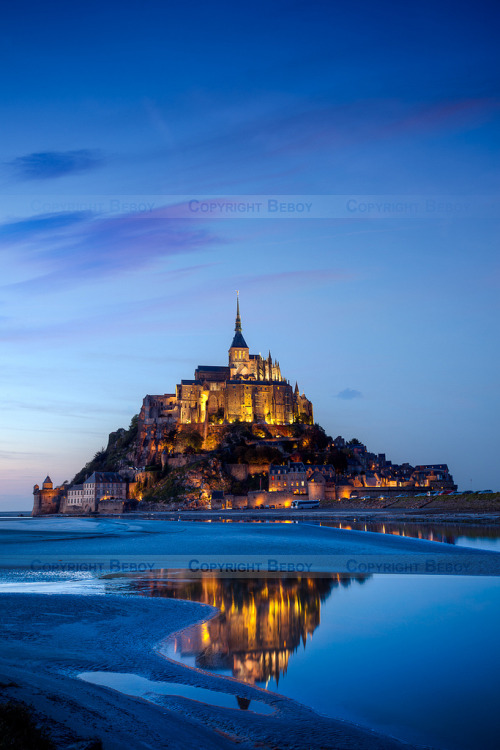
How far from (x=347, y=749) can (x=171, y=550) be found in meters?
26.4

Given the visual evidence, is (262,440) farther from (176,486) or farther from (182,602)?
(182,602)

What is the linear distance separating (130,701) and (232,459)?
93111 millimetres

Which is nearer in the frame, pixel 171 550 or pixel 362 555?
pixel 362 555

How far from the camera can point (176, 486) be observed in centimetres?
9919

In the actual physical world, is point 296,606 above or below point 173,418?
below

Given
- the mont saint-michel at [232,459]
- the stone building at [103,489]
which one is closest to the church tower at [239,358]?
the mont saint-michel at [232,459]

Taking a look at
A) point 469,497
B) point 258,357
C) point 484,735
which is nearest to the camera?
point 484,735

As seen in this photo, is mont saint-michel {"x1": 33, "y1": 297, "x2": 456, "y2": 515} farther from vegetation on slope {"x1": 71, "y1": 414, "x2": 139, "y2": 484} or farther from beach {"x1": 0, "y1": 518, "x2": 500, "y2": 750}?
beach {"x1": 0, "y1": 518, "x2": 500, "y2": 750}

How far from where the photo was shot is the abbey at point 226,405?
116 meters

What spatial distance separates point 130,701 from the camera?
8.41 m

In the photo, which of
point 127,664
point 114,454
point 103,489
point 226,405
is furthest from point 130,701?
point 114,454

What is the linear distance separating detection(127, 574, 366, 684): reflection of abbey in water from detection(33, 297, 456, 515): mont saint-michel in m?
62.2

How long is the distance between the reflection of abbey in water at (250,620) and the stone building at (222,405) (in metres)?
92.8

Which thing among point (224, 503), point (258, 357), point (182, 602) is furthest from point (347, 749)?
point (258, 357)
